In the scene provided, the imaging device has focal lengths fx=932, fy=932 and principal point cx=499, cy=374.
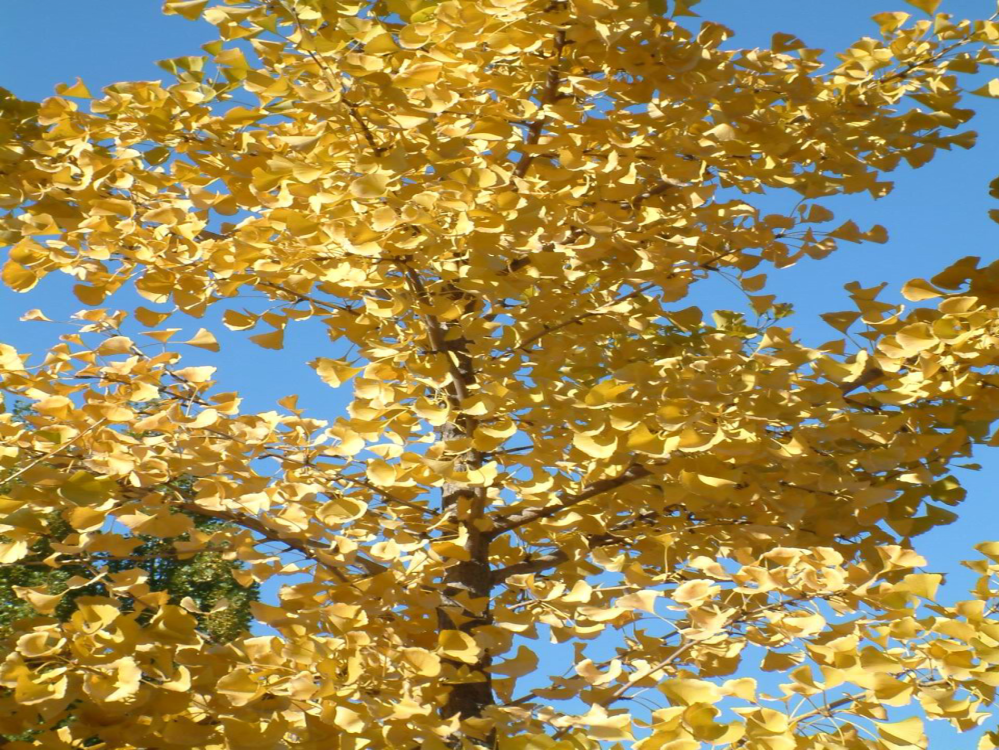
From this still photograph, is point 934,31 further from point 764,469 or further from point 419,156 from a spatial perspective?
point 419,156

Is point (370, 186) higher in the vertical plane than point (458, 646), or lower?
higher

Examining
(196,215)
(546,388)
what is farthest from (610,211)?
(196,215)

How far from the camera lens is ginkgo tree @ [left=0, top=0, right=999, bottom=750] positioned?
1938mm

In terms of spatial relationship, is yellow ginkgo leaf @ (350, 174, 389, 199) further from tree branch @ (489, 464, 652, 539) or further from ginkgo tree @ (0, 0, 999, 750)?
tree branch @ (489, 464, 652, 539)

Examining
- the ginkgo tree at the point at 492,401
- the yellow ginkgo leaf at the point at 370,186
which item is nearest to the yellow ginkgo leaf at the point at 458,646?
the ginkgo tree at the point at 492,401

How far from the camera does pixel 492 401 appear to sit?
2.12 m

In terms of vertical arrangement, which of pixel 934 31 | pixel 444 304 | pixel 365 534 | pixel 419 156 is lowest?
pixel 365 534

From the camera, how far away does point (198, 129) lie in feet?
8.73

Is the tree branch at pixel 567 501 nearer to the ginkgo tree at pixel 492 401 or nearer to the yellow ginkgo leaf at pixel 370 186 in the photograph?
the ginkgo tree at pixel 492 401

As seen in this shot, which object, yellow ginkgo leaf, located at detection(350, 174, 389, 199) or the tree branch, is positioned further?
the tree branch

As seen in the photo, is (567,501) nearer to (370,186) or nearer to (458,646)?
(458,646)

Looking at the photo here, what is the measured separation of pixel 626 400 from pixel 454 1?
3.25 ft

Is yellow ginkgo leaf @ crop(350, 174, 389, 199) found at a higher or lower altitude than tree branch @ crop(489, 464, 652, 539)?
higher

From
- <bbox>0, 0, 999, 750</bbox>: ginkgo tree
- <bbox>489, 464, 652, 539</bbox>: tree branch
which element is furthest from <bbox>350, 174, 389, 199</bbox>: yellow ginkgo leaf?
<bbox>489, 464, 652, 539</bbox>: tree branch
